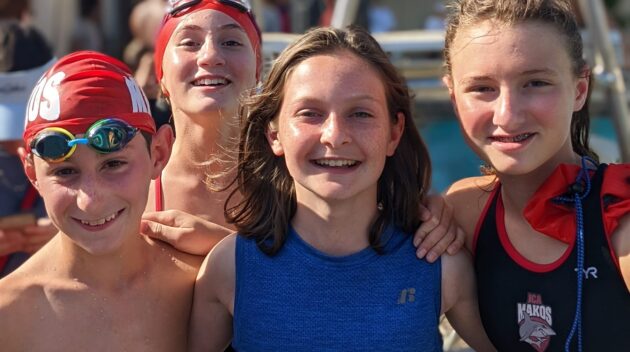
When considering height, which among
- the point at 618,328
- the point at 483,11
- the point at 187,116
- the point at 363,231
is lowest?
the point at 618,328

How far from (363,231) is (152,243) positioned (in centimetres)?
71

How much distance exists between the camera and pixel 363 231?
2.86m

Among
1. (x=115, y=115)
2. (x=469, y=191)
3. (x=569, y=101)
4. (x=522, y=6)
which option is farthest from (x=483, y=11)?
(x=115, y=115)

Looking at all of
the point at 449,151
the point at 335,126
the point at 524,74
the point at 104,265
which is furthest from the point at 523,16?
the point at 449,151

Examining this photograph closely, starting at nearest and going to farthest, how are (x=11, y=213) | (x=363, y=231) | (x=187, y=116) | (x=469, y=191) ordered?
(x=363, y=231) < (x=469, y=191) < (x=187, y=116) < (x=11, y=213)

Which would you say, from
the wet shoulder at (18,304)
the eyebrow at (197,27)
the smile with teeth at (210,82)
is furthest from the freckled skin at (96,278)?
the eyebrow at (197,27)

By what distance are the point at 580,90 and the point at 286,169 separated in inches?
38.3

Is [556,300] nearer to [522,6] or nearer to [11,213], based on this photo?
[522,6]

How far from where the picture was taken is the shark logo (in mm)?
2736

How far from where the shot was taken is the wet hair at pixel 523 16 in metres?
2.72

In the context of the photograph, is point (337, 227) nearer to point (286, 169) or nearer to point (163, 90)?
point (286, 169)

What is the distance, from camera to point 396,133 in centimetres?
290

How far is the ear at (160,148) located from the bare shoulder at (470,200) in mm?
989

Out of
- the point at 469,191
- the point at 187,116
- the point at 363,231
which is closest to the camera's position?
the point at 363,231
